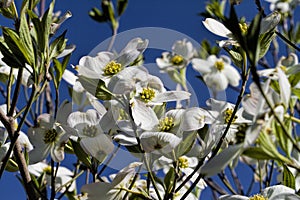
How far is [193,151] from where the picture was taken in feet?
1.87

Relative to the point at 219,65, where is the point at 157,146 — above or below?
above

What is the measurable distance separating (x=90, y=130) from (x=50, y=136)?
89mm

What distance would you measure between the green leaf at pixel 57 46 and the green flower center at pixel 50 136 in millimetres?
90

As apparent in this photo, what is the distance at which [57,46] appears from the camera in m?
0.61

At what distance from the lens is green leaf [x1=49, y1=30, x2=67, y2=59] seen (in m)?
0.61

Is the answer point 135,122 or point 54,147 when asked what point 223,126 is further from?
point 54,147

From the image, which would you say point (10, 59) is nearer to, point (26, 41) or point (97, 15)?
point (26, 41)

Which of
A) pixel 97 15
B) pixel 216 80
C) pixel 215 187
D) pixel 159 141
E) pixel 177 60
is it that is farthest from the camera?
pixel 97 15

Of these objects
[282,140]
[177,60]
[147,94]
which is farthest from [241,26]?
[177,60]

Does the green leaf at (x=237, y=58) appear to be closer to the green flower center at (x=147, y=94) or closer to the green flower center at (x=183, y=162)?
the green flower center at (x=147, y=94)

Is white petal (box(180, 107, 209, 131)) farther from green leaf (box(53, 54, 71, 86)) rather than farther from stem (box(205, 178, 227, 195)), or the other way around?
stem (box(205, 178, 227, 195))

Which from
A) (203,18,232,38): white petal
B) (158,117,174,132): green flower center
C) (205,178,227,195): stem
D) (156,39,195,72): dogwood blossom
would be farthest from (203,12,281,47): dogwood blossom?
(205,178,227,195): stem

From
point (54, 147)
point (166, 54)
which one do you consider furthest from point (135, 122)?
point (166, 54)

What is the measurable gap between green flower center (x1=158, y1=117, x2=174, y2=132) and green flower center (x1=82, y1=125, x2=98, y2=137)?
0.25 ft
